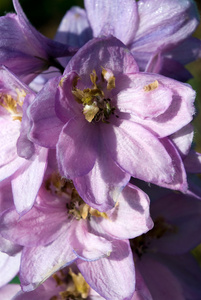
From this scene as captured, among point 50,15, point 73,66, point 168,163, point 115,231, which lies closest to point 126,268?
point 115,231

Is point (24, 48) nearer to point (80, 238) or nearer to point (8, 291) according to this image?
point (80, 238)

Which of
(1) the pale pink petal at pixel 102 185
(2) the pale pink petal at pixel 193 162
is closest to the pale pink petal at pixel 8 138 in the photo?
(1) the pale pink petal at pixel 102 185

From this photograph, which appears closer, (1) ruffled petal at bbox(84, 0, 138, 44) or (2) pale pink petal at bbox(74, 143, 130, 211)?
(2) pale pink petal at bbox(74, 143, 130, 211)

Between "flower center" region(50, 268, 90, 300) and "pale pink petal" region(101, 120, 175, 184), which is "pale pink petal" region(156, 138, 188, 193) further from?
"flower center" region(50, 268, 90, 300)

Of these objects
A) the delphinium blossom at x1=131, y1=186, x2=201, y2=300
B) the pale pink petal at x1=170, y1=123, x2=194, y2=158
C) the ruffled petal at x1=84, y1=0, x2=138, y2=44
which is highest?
the ruffled petal at x1=84, y1=0, x2=138, y2=44

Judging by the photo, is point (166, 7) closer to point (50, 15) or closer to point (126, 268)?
point (126, 268)

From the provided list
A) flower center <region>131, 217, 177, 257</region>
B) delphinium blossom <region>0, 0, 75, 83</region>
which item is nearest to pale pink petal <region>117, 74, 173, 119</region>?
delphinium blossom <region>0, 0, 75, 83</region>

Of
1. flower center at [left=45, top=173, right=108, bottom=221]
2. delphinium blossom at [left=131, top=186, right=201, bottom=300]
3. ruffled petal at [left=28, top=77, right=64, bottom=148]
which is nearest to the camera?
ruffled petal at [left=28, top=77, right=64, bottom=148]
